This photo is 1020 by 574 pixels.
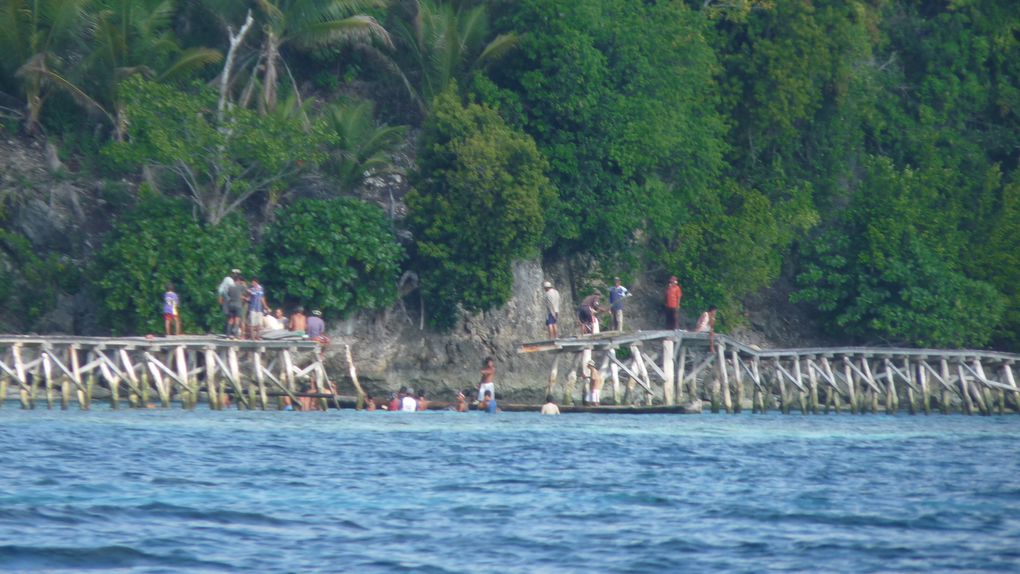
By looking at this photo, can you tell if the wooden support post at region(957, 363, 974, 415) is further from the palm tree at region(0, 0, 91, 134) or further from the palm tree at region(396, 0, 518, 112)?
the palm tree at region(0, 0, 91, 134)

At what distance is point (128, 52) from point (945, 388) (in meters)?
23.7

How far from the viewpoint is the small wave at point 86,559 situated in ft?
38.6

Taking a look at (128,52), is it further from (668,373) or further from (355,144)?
(668,373)

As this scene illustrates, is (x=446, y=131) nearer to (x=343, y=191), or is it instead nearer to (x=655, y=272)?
(x=343, y=191)

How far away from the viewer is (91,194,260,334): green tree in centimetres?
3419

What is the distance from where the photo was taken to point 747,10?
148 feet

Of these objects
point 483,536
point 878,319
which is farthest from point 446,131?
point 483,536

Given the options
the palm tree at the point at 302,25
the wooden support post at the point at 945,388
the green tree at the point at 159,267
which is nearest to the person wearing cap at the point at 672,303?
the wooden support post at the point at 945,388

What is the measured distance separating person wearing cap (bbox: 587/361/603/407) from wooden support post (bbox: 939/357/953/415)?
37.8 feet

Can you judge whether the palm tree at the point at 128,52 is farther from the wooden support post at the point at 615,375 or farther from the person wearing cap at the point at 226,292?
the wooden support post at the point at 615,375

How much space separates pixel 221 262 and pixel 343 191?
5313 millimetres

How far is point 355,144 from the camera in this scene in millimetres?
38719

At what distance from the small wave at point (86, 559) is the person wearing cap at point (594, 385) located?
22.6 m

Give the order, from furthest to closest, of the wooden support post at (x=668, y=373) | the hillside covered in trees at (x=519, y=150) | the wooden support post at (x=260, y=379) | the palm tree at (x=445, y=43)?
1. the palm tree at (x=445, y=43)
2. the hillside covered in trees at (x=519, y=150)
3. the wooden support post at (x=668, y=373)
4. the wooden support post at (x=260, y=379)
